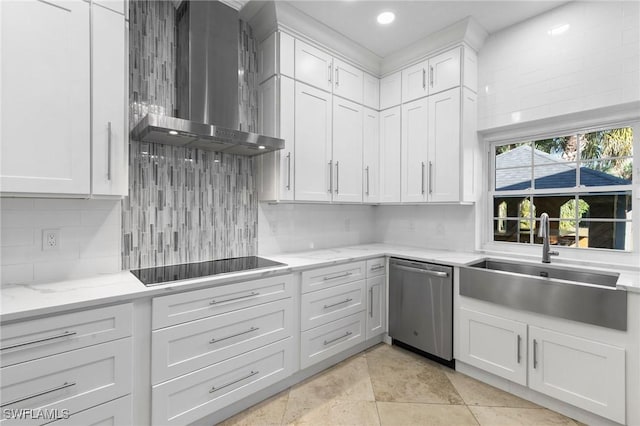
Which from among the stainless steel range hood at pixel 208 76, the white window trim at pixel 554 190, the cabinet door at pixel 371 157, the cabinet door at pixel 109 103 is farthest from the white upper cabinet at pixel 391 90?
the cabinet door at pixel 109 103

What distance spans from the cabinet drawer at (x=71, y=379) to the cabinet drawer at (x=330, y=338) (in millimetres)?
1160

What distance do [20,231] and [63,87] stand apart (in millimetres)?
822

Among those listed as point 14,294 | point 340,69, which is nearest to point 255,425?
point 14,294

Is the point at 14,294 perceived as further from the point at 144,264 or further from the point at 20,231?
the point at 144,264

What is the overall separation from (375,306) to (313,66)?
225 cm

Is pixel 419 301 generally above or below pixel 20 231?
below

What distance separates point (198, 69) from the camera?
6.89 ft

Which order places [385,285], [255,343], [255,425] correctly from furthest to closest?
[385,285]
[255,343]
[255,425]

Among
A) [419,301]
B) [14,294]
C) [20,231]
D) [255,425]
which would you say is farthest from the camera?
[419,301]

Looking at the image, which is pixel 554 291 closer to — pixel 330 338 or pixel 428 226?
pixel 428 226

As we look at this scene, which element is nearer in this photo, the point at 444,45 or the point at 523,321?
the point at 523,321

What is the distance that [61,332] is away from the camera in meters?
1.33

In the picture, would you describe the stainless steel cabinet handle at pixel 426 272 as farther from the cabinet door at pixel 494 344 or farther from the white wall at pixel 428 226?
the white wall at pixel 428 226

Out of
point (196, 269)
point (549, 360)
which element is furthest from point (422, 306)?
Answer: point (196, 269)
